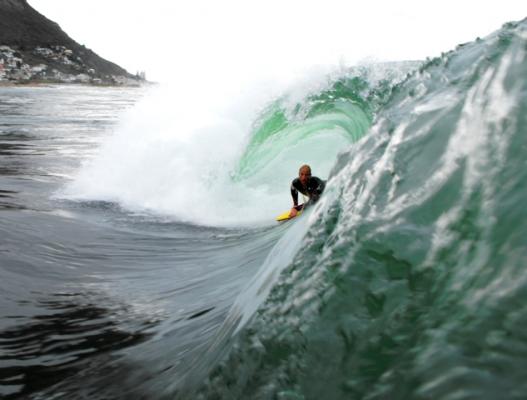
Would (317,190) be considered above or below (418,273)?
above

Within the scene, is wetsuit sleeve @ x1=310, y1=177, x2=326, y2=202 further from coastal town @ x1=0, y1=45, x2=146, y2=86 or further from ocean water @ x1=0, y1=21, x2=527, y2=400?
coastal town @ x1=0, y1=45, x2=146, y2=86

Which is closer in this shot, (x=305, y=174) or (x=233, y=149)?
(x=305, y=174)

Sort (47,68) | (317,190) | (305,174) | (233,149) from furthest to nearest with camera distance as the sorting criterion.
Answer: (47,68)
(233,149)
(305,174)
(317,190)

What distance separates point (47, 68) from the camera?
157m

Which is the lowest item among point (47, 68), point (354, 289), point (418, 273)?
point (354, 289)

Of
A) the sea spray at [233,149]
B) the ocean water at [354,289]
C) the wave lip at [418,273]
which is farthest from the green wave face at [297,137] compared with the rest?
the wave lip at [418,273]

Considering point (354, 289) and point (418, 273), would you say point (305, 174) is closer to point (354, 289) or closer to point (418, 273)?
point (354, 289)

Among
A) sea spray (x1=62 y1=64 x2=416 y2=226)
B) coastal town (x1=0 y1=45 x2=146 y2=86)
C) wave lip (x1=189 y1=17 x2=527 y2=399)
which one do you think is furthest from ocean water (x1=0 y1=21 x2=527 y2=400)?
coastal town (x1=0 y1=45 x2=146 y2=86)

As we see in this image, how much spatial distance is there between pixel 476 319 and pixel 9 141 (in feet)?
74.6

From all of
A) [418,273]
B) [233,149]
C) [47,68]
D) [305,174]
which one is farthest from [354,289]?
[47,68]

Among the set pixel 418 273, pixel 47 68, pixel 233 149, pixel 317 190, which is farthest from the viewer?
pixel 47 68

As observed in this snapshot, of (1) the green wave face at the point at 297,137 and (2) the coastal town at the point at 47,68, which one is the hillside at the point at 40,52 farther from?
(1) the green wave face at the point at 297,137

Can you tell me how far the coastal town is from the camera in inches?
5382

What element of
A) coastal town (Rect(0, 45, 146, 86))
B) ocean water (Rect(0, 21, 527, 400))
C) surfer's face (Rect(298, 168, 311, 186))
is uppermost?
coastal town (Rect(0, 45, 146, 86))
